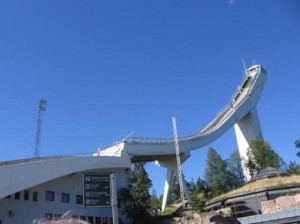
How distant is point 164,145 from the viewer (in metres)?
65.1

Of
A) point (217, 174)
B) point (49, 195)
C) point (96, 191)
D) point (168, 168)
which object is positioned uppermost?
point (168, 168)

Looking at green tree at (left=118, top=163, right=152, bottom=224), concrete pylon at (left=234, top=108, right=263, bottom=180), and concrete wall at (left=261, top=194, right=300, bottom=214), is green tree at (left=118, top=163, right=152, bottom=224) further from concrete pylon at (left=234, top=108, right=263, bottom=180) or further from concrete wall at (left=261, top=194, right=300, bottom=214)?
concrete pylon at (left=234, top=108, right=263, bottom=180)

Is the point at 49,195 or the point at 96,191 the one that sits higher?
the point at 49,195

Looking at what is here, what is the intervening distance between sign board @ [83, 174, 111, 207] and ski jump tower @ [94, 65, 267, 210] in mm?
39936

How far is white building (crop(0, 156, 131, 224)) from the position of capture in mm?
42031

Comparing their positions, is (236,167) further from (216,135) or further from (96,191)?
(96,191)

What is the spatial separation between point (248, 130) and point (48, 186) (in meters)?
51.0

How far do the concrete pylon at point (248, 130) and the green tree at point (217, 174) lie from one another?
6654mm

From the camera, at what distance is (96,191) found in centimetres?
1792

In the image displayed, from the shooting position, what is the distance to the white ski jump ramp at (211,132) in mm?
60828

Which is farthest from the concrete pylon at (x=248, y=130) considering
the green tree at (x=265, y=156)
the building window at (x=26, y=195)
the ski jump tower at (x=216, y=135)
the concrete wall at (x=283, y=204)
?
the building window at (x=26, y=195)

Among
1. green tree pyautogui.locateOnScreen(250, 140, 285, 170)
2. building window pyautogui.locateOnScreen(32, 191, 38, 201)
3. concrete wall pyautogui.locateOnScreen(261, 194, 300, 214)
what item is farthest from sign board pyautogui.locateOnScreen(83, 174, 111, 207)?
green tree pyautogui.locateOnScreen(250, 140, 285, 170)

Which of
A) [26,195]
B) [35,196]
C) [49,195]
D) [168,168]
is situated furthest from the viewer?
[168,168]

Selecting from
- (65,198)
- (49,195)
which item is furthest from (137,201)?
(49,195)
